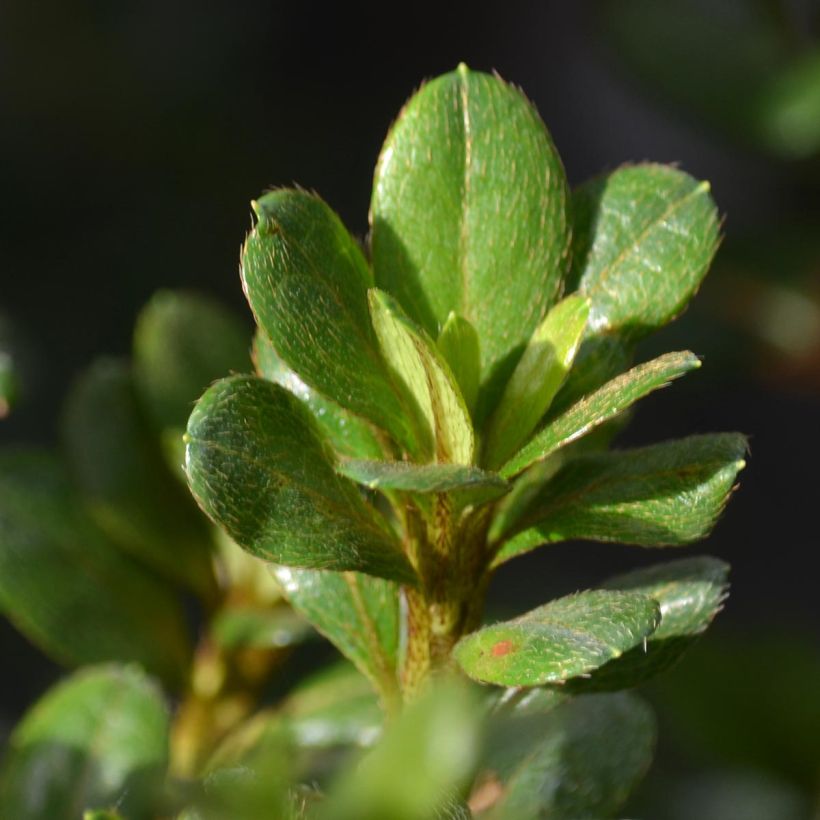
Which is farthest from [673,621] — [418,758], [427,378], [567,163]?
[567,163]

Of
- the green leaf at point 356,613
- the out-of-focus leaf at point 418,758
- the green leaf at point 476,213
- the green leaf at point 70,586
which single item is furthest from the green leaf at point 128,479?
the out-of-focus leaf at point 418,758

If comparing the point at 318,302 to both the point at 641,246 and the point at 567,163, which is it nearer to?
the point at 641,246

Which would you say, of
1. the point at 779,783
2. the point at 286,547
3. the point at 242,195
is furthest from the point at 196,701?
the point at 242,195

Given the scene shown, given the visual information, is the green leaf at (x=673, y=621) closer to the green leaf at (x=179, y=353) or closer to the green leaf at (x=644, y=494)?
the green leaf at (x=644, y=494)

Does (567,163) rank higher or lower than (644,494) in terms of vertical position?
lower

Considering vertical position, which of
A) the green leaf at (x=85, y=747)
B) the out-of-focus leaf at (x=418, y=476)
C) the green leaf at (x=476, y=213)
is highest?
the green leaf at (x=476, y=213)

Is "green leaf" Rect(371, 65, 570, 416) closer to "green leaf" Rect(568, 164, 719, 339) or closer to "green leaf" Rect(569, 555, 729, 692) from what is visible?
"green leaf" Rect(568, 164, 719, 339)

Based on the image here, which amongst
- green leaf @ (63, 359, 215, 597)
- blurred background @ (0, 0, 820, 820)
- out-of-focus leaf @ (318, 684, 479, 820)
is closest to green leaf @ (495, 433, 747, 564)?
out-of-focus leaf @ (318, 684, 479, 820)
